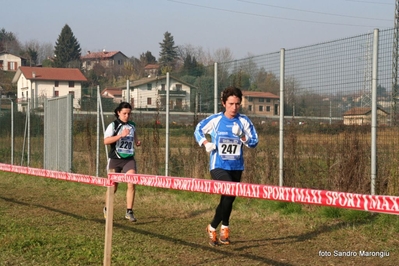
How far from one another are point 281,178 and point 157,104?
14.7ft

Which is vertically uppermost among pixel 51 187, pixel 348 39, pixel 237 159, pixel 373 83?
pixel 348 39

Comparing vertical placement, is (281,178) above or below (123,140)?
below

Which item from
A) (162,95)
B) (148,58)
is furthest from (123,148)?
(148,58)

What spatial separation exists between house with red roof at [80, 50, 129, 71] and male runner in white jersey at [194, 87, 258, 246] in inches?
4764

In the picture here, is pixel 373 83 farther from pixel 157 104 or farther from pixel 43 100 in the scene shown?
pixel 43 100

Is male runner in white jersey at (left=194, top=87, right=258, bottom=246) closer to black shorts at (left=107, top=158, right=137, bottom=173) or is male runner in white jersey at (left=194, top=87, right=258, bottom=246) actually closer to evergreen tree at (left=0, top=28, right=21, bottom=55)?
black shorts at (left=107, top=158, right=137, bottom=173)

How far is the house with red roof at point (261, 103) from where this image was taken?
11.0 m

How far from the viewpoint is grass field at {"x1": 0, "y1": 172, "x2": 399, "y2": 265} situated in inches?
284

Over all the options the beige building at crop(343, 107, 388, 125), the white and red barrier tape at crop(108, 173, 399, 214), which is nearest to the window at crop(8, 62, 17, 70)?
the beige building at crop(343, 107, 388, 125)

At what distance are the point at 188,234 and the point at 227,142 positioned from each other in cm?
168

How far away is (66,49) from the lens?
401 ft

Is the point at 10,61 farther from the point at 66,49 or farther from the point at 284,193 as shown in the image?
the point at 284,193

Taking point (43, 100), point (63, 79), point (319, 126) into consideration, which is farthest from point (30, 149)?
point (63, 79)

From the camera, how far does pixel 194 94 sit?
43.3ft
